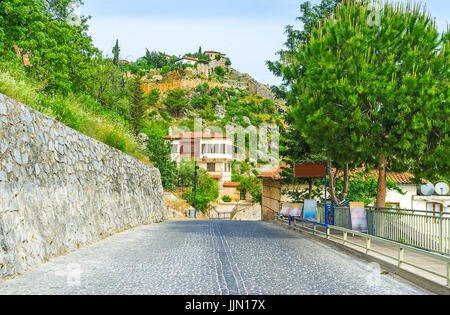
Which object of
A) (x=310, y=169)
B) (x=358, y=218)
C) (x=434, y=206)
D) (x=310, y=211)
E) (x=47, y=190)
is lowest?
(x=434, y=206)

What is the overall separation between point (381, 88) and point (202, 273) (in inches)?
370

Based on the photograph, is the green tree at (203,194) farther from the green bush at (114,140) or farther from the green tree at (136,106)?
the green bush at (114,140)

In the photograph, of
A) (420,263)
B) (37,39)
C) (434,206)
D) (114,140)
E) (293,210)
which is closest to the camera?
(420,263)

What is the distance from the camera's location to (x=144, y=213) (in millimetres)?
22797

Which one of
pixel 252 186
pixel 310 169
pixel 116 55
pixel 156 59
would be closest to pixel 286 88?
pixel 310 169

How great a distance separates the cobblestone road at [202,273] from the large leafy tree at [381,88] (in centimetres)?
510

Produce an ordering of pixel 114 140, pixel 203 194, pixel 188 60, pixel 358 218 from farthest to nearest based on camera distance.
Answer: pixel 188 60 → pixel 203 194 → pixel 114 140 → pixel 358 218

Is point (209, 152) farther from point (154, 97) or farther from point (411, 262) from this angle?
point (411, 262)

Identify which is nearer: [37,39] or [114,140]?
[114,140]

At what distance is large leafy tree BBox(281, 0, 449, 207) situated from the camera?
13625 mm

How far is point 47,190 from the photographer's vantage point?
977cm

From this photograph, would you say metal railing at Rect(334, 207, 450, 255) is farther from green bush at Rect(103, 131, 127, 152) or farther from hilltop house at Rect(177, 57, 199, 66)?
hilltop house at Rect(177, 57, 199, 66)
